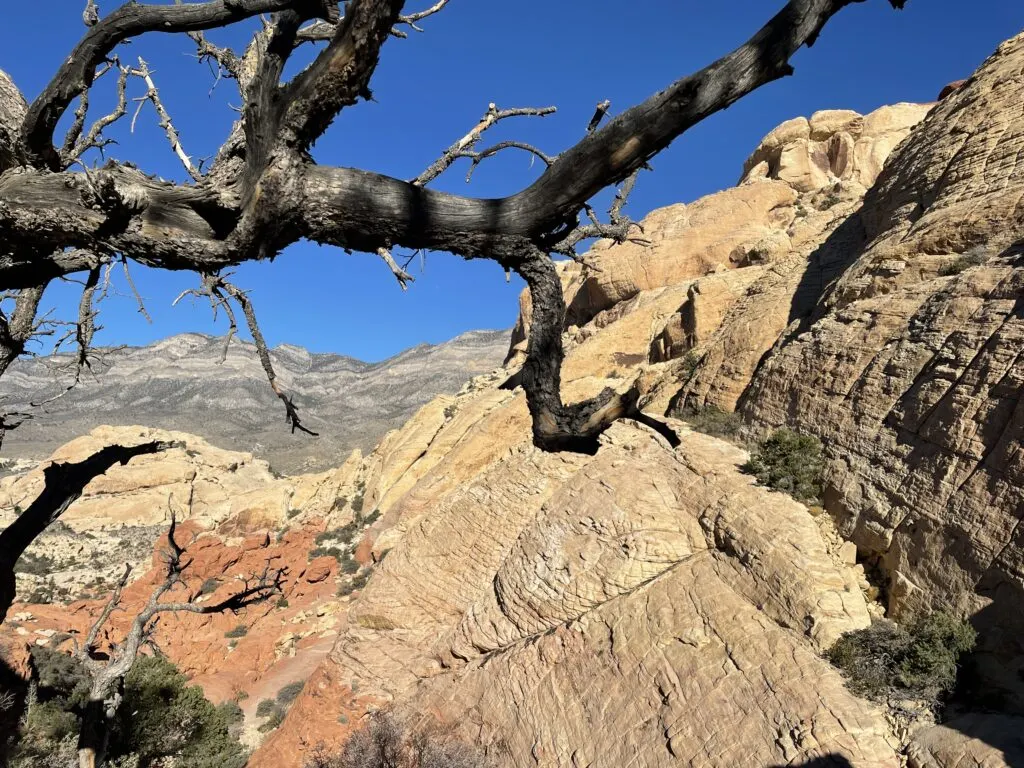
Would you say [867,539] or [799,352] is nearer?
[867,539]

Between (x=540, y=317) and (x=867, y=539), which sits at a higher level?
(x=540, y=317)

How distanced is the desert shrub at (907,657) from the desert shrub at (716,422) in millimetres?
5629

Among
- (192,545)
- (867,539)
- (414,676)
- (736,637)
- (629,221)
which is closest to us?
(629,221)

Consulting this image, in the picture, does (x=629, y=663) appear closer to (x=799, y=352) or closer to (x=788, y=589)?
(x=788, y=589)

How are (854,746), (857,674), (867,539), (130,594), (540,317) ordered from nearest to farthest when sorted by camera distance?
(540,317)
(854,746)
(857,674)
(867,539)
(130,594)

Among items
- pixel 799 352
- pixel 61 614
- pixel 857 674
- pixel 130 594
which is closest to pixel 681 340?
pixel 799 352

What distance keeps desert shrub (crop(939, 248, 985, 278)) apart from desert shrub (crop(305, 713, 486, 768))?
10467 millimetres

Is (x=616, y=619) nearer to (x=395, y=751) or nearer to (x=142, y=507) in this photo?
(x=395, y=751)

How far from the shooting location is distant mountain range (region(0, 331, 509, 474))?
6538 cm

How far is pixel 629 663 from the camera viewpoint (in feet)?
24.0

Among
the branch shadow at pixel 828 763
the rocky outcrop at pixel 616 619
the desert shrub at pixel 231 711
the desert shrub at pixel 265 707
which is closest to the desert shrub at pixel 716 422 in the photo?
the rocky outcrop at pixel 616 619

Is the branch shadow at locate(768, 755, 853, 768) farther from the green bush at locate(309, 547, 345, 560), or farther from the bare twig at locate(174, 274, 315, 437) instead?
the green bush at locate(309, 547, 345, 560)

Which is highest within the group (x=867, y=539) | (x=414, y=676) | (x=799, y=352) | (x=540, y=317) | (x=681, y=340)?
(x=681, y=340)

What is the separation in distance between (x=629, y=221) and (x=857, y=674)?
18.6ft
